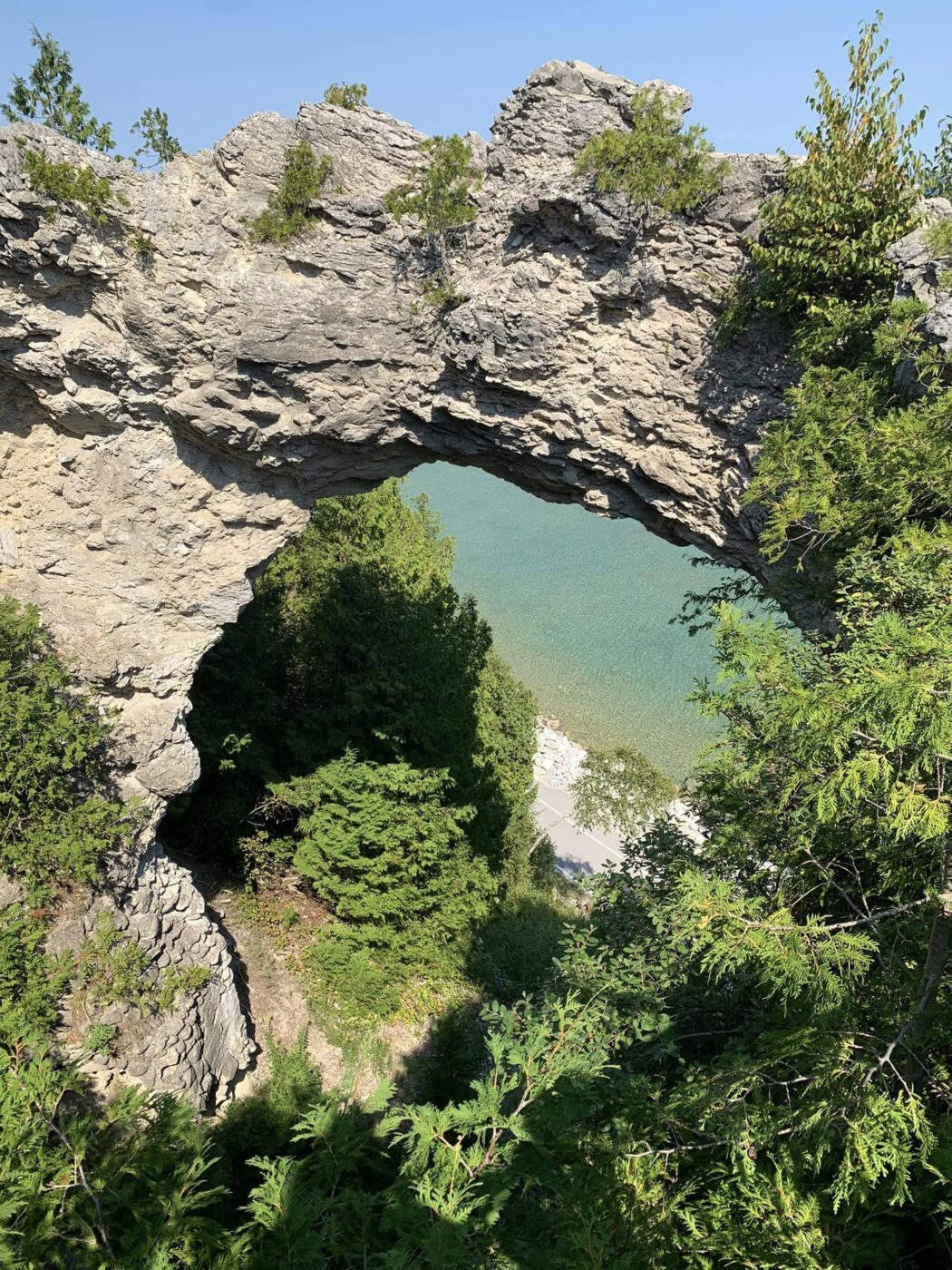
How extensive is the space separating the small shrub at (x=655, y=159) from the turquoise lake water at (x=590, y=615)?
473 inches

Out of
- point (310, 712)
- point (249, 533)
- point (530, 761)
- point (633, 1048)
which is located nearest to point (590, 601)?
point (530, 761)

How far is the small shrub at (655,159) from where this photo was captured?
649 cm

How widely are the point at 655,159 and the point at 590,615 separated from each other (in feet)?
84.0

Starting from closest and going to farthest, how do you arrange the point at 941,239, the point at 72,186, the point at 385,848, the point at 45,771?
the point at 941,239 < the point at 72,186 < the point at 45,771 < the point at 385,848

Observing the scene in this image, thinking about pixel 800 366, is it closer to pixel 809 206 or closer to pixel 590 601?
pixel 809 206

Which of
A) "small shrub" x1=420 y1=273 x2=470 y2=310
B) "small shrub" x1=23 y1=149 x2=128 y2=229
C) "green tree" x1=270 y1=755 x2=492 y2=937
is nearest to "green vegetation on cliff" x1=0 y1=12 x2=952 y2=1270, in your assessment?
"green tree" x1=270 y1=755 x2=492 y2=937

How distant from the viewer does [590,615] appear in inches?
1247

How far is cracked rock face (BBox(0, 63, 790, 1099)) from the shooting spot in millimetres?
6812

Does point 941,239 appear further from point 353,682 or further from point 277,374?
point 353,682

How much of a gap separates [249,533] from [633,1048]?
676 cm

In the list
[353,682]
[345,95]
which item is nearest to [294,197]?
[345,95]

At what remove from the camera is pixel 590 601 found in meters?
32.9

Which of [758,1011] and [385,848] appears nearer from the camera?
[758,1011]

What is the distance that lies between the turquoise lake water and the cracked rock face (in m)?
11.0
